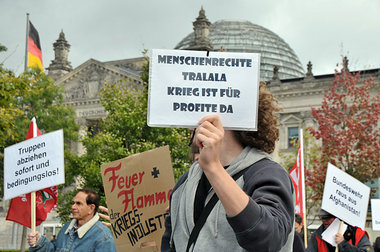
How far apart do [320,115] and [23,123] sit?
20.9 m

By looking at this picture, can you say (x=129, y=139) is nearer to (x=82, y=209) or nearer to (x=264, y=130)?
(x=82, y=209)

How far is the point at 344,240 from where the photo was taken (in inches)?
335

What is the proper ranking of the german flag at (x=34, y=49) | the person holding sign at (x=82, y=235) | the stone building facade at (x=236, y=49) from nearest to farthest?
the person holding sign at (x=82, y=235) < the german flag at (x=34, y=49) < the stone building facade at (x=236, y=49)

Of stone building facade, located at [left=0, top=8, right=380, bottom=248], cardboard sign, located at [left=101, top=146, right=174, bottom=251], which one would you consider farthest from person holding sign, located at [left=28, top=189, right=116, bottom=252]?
stone building facade, located at [left=0, top=8, right=380, bottom=248]

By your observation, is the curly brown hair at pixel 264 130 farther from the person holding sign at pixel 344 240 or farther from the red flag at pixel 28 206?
the red flag at pixel 28 206

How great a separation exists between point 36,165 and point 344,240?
4.58 meters

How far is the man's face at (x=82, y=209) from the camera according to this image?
6.73 meters

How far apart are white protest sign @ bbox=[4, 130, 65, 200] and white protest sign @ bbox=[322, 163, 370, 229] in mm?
3934

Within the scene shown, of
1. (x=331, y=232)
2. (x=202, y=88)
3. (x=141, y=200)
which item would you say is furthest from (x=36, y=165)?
(x=202, y=88)

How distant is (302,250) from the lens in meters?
3.78

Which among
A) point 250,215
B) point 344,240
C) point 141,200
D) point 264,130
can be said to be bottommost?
point 344,240

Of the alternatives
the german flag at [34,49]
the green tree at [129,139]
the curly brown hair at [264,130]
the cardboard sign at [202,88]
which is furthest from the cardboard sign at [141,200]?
the german flag at [34,49]

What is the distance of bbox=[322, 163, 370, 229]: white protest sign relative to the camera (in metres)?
8.59

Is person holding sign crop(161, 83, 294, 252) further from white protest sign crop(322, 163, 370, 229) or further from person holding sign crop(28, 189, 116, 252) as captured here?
white protest sign crop(322, 163, 370, 229)
